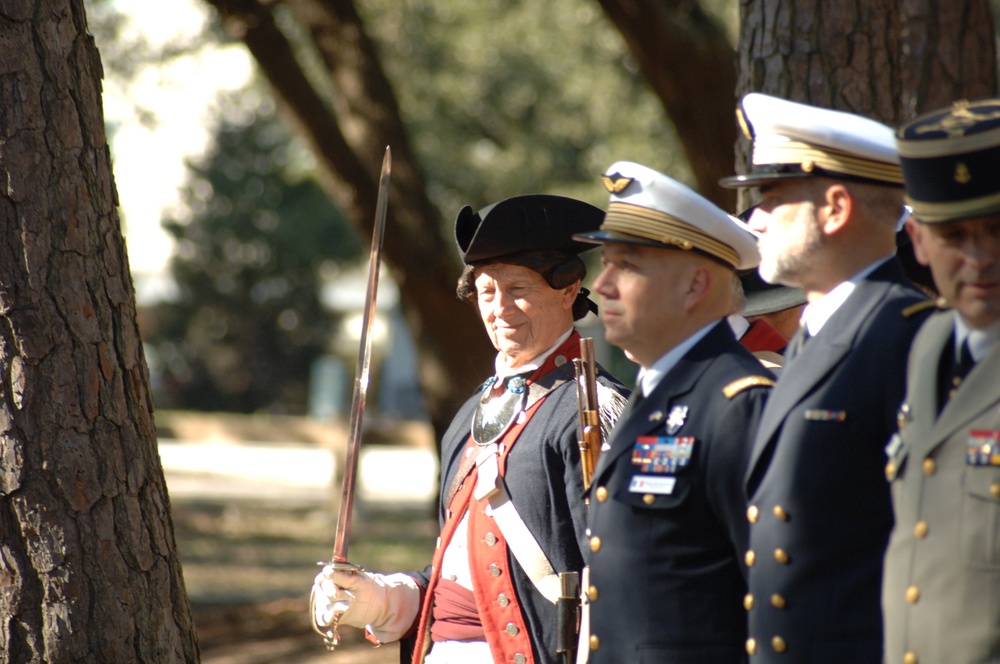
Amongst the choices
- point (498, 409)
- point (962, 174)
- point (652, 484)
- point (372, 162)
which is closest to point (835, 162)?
point (962, 174)

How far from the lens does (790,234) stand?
8.30ft

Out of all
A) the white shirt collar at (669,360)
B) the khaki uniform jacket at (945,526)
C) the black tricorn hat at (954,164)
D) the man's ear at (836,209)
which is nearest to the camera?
the khaki uniform jacket at (945,526)

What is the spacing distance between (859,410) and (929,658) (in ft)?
1.47

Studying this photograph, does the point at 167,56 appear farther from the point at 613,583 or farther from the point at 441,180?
the point at 613,583

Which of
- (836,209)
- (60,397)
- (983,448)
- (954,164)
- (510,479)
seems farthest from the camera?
(510,479)

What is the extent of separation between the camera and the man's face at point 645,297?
272cm

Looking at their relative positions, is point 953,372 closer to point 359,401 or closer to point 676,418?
point 676,418

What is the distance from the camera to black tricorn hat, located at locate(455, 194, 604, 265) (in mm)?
3654

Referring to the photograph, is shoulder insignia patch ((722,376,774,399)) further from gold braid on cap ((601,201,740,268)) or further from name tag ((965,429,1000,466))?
name tag ((965,429,1000,466))

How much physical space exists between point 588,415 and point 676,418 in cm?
60

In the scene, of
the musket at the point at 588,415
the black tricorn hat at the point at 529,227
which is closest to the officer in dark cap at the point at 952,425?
the musket at the point at 588,415

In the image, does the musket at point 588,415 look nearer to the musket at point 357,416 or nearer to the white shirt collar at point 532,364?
the white shirt collar at point 532,364

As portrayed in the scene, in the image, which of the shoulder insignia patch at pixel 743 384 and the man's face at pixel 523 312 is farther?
the man's face at pixel 523 312

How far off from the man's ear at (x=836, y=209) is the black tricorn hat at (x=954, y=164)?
22 cm
